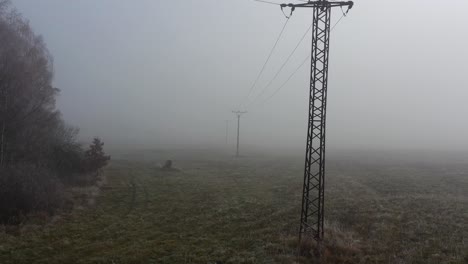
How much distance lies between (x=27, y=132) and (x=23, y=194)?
9949 mm

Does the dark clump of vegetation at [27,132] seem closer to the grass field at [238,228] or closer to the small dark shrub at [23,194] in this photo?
the small dark shrub at [23,194]

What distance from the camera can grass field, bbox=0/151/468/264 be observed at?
18.7 m

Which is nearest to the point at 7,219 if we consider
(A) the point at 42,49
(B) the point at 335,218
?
(A) the point at 42,49

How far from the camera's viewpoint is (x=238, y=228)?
997 inches

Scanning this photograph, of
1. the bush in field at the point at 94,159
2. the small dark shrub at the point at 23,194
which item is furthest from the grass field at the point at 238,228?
the bush in field at the point at 94,159

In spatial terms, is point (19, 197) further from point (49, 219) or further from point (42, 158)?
point (42, 158)

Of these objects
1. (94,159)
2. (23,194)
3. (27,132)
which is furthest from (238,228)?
(94,159)

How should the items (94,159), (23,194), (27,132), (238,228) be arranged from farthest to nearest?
(94,159) < (27,132) < (23,194) < (238,228)

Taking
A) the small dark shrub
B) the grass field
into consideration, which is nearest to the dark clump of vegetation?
the small dark shrub

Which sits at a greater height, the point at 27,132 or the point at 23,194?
the point at 27,132

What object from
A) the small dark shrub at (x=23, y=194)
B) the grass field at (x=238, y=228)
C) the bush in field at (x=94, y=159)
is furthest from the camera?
the bush in field at (x=94, y=159)

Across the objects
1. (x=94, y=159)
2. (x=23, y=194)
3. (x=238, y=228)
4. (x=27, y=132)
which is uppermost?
(x=27, y=132)

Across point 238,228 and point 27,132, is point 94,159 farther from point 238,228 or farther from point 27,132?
point 238,228

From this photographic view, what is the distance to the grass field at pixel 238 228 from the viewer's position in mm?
18734
